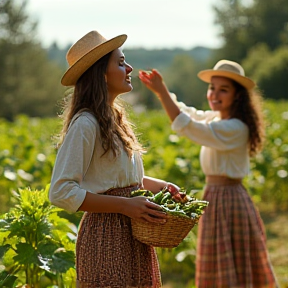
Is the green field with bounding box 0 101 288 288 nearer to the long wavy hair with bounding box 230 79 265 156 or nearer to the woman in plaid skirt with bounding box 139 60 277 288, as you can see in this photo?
the woman in plaid skirt with bounding box 139 60 277 288

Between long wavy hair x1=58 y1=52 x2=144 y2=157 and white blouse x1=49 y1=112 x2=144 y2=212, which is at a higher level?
long wavy hair x1=58 y1=52 x2=144 y2=157

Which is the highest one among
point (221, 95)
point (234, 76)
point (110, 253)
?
point (234, 76)

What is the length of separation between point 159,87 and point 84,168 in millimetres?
1851

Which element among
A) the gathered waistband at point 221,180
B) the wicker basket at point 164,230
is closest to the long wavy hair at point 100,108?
the wicker basket at point 164,230

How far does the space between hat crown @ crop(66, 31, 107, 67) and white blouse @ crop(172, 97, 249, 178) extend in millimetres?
1934

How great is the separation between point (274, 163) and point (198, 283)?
243 inches

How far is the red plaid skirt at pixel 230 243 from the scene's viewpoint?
214 inches

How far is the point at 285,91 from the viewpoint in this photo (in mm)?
49875

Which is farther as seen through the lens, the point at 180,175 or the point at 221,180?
the point at 180,175

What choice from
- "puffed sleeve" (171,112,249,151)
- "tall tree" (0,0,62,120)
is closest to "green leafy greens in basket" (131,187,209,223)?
"puffed sleeve" (171,112,249,151)

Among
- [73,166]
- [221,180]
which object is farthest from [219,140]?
[73,166]

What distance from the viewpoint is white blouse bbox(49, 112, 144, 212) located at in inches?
118

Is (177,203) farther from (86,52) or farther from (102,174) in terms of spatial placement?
(86,52)

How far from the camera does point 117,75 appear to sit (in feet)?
10.8
